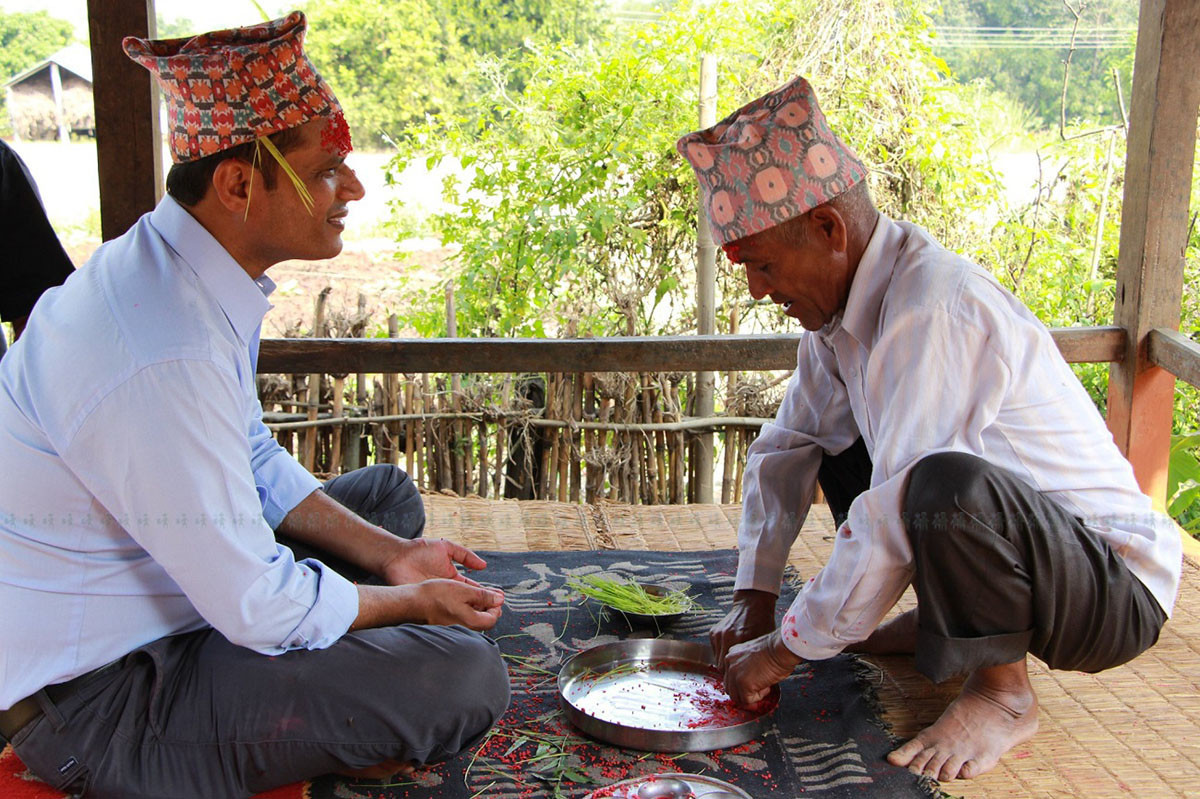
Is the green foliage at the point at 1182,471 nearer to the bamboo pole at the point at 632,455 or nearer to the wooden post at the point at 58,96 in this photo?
the bamboo pole at the point at 632,455

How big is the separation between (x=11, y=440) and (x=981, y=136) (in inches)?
258

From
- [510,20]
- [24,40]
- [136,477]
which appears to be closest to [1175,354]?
[136,477]

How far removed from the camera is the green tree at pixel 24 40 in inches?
584

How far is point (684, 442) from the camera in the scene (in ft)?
16.0

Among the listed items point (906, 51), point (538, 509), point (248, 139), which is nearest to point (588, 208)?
point (906, 51)

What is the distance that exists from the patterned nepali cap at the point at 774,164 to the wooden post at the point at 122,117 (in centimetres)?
182

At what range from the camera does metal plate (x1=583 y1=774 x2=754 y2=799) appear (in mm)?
1998

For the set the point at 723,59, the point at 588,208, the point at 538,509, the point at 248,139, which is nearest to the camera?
the point at 248,139

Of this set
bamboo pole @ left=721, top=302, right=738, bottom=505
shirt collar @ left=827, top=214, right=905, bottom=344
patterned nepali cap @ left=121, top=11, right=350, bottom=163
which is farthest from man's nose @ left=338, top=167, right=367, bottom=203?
bamboo pole @ left=721, top=302, right=738, bottom=505

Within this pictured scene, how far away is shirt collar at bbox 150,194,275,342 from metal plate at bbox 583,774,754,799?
113cm

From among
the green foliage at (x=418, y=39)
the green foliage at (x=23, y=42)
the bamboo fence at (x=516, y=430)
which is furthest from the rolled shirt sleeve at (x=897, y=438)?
the green foliage at (x=23, y=42)

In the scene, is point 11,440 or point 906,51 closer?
point 11,440

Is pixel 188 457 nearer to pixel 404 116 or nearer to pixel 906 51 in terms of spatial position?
pixel 906 51

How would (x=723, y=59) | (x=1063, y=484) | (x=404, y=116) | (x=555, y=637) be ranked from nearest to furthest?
(x=1063, y=484) → (x=555, y=637) → (x=723, y=59) → (x=404, y=116)
